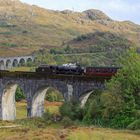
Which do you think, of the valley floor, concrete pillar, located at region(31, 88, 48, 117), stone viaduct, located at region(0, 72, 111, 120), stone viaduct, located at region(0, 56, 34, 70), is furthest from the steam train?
stone viaduct, located at region(0, 56, 34, 70)

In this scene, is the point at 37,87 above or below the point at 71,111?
above

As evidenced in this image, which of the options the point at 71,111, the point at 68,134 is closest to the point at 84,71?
the point at 71,111

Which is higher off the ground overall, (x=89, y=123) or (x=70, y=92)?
(x=70, y=92)

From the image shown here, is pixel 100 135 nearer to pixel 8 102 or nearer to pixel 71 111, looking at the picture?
pixel 71 111

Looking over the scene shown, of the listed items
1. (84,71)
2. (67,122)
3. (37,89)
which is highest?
(84,71)

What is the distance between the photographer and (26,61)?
146 meters

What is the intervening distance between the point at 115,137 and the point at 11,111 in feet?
86.0

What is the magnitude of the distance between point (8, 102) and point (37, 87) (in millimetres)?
6870

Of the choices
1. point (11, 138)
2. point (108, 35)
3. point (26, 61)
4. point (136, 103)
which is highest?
point (108, 35)

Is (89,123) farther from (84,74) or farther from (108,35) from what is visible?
(108,35)

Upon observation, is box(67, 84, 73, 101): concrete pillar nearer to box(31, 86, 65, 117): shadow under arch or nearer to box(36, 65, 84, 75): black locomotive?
box(36, 65, 84, 75): black locomotive

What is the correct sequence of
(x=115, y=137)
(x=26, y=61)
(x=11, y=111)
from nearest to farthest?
1. (x=115, y=137)
2. (x=11, y=111)
3. (x=26, y=61)

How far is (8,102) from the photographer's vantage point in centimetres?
5600

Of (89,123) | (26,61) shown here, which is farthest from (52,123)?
(26,61)
